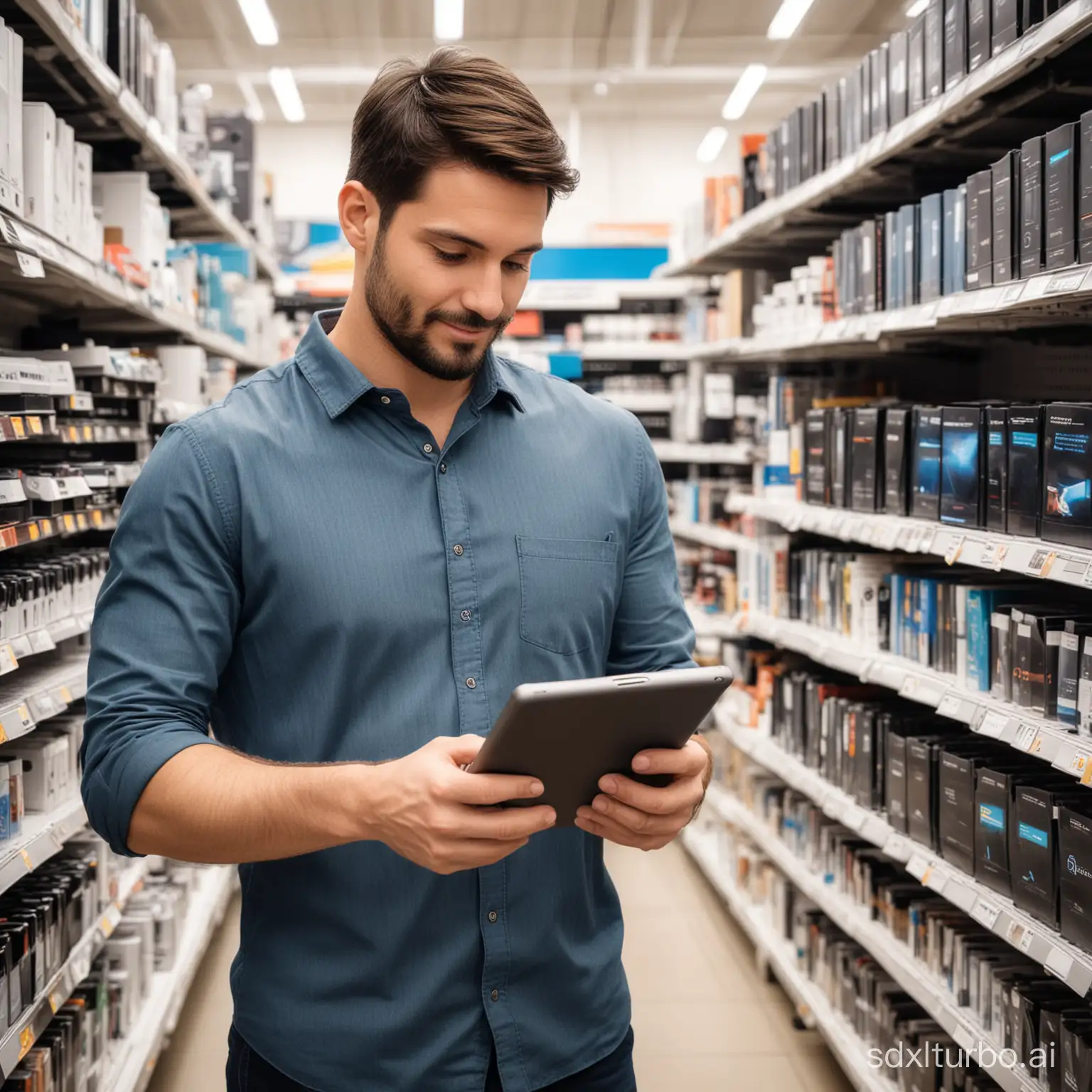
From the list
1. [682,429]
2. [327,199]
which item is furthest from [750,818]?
[327,199]

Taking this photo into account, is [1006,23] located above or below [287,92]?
below

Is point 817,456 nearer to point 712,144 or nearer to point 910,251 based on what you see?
point 910,251

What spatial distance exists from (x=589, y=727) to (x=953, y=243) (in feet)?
6.96

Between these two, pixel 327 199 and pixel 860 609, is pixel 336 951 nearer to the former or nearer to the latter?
pixel 860 609

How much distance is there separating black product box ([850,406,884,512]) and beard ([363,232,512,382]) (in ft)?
6.67

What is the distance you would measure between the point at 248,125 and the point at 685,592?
3.42 meters

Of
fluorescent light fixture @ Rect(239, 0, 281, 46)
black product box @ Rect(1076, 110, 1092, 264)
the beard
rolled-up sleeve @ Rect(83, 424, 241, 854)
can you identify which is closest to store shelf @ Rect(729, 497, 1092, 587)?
black product box @ Rect(1076, 110, 1092, 264)

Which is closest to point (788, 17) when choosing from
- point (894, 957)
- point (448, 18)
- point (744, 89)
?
point (744, 89)

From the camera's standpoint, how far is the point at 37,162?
246cm

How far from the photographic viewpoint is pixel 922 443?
302 cm

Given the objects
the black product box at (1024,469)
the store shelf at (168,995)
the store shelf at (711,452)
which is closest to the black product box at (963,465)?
the black product box at (1024,469)

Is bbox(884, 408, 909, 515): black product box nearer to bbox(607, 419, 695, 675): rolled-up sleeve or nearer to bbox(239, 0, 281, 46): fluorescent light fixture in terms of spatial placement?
bbox(607, 419, 695, 675): rolled-up sleeve

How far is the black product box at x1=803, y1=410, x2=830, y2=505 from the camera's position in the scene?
3.68 m

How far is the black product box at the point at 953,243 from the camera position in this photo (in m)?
2.81
